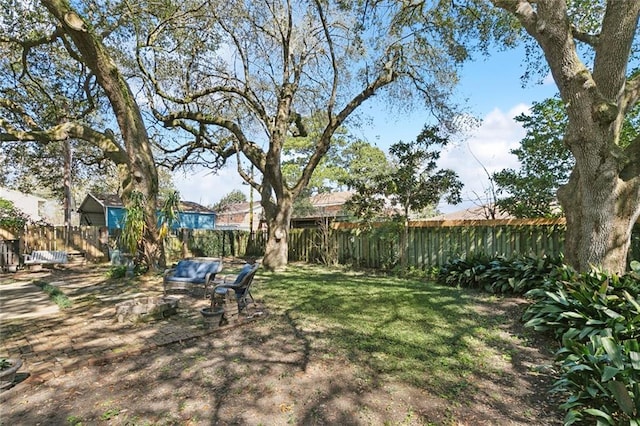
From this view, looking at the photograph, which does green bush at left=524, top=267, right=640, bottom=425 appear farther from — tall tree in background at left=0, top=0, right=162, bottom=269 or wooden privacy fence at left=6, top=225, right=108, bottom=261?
wooden privacy fence at left=6, top=225, right=108, bottom=261

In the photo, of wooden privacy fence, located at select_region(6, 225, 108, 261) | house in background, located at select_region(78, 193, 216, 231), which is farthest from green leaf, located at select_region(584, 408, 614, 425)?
house in background, located at select_region(78, 193, 216, 231)

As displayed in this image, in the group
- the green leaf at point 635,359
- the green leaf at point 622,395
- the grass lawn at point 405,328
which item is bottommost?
the grass lawn at point 405,328

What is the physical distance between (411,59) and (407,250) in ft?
19.7

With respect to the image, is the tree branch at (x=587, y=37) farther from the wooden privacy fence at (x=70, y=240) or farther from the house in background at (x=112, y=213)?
the house in background at (x=112, y=213)

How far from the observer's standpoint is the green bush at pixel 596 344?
2.23 m

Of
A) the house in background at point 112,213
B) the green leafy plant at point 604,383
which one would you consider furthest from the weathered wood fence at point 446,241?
the house in background at point 112,213

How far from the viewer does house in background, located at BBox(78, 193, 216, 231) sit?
65.8 ft

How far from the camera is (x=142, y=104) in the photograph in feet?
39.5

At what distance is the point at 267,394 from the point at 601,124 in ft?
17.5

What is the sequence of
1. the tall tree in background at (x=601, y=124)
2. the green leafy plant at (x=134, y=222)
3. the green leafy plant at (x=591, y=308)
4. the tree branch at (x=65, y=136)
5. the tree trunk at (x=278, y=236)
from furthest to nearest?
the tree trunk at (x=278, y=236) < the tree branch at (x=65, y=136) < the green leafy plant at (x=134, y=222) < the tall tree in background at (x=601, y=124) < the green leafy plant at (x=591, y=308)

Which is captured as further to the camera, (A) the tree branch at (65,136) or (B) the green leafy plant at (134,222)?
(A) the tree branch at (65,136)

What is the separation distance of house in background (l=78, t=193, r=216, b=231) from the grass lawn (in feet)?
42.6

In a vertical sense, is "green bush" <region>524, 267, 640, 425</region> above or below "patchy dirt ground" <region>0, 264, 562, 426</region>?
above

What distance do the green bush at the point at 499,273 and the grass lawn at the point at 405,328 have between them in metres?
0.45
